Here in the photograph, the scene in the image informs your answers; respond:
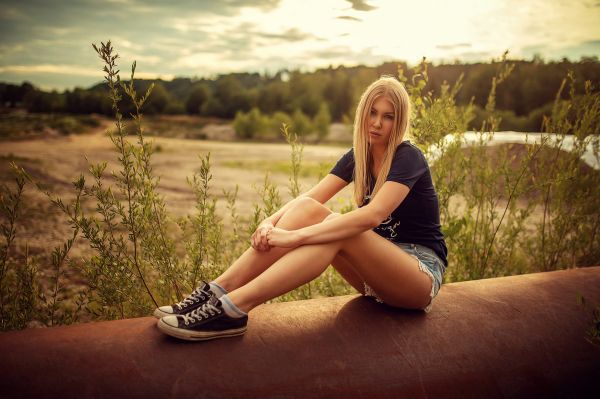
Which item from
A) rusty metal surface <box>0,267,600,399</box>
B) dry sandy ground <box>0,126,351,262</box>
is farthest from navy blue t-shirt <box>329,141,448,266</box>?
dry sandy ground <box>0,126,351,262</box>

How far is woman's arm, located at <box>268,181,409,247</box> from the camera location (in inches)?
90.2

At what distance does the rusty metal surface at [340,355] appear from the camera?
161 cm

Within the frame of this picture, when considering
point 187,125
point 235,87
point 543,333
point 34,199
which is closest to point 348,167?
point 543,333

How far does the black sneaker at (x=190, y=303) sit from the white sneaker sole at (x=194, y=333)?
175mm

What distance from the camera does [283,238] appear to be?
93.4 inches

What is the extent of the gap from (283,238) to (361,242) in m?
0.42

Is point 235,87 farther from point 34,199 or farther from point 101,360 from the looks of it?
point 101,360

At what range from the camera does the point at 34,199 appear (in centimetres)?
736

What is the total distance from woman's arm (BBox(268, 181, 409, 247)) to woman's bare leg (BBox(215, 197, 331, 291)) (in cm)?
12

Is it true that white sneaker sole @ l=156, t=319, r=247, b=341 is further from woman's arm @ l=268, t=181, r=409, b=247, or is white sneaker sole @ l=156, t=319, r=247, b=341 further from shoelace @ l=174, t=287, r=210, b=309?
woman's arm @ l=268, t=181, r=409, b=247

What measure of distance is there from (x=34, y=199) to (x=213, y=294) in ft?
21.5

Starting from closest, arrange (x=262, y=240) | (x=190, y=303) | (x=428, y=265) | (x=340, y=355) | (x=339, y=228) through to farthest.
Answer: (x=340, y=355)
(x=190, y=303)
(x=339, y=228)
(x=262, y=240)
(x=428, y=265)

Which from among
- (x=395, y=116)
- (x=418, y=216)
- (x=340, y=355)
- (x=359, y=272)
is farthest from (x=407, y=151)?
(x=340, y=355)

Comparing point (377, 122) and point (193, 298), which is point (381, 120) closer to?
point (377, 122)
